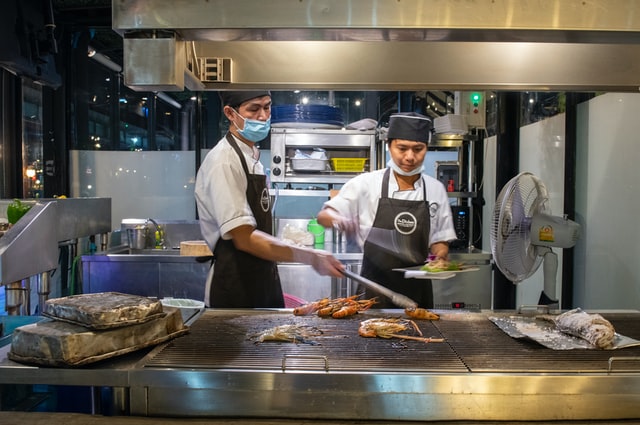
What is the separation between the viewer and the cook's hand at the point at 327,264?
2.27m

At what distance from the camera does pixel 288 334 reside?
172 cm

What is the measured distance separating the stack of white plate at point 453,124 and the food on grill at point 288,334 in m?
2.97

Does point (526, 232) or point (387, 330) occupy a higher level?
point (526, 232)

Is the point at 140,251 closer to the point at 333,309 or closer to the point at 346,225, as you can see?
the point at 346,225

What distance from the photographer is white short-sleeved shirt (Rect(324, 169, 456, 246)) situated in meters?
3.20

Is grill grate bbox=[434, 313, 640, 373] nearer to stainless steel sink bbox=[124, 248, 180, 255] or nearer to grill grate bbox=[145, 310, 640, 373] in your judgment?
grill grate bbox=[145, 310, 640, 373]

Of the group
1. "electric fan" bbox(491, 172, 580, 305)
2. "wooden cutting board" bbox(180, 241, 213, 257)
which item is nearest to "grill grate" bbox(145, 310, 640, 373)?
"electric fan" bbox(491, 172, 580, 305)

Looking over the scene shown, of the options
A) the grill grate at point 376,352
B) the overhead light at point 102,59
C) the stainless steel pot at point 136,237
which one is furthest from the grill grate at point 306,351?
the overhead light at point 102,59

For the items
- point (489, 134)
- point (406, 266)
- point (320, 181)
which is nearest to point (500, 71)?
point (406, 266)

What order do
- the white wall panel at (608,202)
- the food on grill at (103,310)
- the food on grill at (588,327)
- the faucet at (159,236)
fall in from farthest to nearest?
the faucet at (159,236), the white wall panel at (608,202), the food on grill at (588,327), the food on grill at (103,310)

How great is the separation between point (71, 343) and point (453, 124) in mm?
3625

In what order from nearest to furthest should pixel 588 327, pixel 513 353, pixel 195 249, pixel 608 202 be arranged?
pixel 513 353
pixel 588 327
pixel 608 202
pixel 195 249

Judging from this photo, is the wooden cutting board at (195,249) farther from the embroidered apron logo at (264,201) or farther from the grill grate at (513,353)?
the grill grate at (513,353)

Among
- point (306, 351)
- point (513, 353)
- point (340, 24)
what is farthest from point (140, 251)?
point (513, 353)
